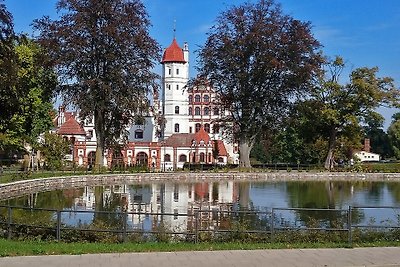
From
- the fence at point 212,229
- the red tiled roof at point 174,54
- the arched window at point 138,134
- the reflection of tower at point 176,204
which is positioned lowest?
the reflection of tower at point 176,204

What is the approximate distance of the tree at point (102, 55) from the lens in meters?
42.4

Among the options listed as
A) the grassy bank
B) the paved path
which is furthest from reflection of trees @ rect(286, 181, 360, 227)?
the paved path

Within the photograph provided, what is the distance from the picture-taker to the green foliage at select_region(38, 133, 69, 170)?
46.6 meters

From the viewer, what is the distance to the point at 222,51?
5059cm

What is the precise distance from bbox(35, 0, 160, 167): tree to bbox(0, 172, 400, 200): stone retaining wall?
3946 millimetres

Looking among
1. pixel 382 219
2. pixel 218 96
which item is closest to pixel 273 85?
pixel 218 96

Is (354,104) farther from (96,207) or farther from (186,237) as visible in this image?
(186,237)

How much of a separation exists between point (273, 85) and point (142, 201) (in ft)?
93.3

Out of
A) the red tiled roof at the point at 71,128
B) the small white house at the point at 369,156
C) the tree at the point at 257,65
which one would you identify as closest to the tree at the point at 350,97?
the tree at the point at 257,65

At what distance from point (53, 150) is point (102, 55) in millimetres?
10241

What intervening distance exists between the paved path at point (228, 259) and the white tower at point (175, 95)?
83.0 meters

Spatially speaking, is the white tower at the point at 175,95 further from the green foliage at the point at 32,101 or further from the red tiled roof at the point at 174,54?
the green foliage at the point at 32,101

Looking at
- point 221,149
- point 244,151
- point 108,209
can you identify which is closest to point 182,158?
point 221,149

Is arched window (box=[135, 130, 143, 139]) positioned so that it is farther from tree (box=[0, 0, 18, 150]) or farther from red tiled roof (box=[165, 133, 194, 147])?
tree (box=[0, 0, 18, 150])
